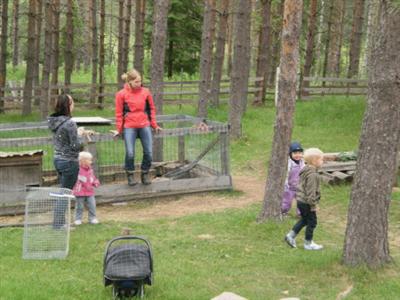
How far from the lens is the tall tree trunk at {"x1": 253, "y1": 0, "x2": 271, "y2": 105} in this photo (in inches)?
911

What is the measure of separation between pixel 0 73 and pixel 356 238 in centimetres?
1833

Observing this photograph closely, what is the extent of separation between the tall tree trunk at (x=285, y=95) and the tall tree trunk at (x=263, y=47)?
47.7 ft

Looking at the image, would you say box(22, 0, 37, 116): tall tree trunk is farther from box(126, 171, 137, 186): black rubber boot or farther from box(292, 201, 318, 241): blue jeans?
box(292, 201, 318, 241): blue jeans

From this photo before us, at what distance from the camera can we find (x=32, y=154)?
953 cm

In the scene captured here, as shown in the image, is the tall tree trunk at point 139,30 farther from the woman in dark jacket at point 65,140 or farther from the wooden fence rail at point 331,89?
the woman in dark jacket at point 65,140

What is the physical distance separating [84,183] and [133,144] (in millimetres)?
1490

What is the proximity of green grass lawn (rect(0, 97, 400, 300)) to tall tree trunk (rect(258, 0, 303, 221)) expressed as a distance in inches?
25.1

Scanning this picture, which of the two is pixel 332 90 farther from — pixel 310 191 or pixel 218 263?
pixel 218 263

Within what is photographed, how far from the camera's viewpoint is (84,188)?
884 centimetres

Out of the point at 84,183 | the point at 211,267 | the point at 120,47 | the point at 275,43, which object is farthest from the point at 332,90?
the point at 211,267

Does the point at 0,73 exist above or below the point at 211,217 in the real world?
above

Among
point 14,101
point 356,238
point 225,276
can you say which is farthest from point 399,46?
point 14,101

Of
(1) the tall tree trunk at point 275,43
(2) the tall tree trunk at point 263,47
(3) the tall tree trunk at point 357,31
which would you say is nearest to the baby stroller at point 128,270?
(2) the tall tree trunk at point 263,47

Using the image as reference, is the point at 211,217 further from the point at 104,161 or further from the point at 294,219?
the point at 104,161
